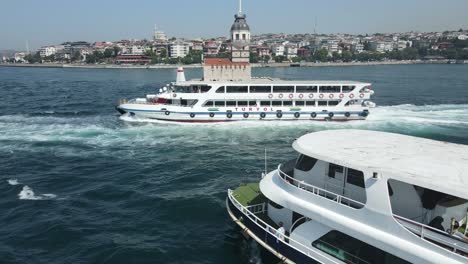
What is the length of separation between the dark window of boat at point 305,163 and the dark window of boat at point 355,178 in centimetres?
148

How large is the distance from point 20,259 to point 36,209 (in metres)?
5.20

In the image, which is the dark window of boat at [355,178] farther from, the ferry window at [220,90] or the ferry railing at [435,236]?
the ferry window at [220,90]

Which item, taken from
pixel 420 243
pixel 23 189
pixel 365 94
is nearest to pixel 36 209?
pixel 23 189

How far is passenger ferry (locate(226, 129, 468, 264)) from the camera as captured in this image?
34.4 ft

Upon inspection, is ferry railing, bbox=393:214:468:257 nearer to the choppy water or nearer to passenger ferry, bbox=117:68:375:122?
the choppy water

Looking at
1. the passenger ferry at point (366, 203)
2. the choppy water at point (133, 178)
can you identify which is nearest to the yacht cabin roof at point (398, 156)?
the passenger ferry at point (366, 203)

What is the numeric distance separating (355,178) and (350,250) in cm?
237

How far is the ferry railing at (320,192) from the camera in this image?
39.8ft

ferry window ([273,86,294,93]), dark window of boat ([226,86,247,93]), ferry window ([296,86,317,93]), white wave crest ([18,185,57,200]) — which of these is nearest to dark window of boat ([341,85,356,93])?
ferry window ([296,86,317,93])

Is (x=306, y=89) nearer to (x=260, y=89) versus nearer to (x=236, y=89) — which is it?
(x=260, y=89)

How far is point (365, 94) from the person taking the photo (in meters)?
43.9

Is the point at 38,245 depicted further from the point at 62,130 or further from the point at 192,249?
the point at 62,130

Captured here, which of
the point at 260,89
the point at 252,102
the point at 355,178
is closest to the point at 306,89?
the point at 260,89

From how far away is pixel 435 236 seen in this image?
34.0 feet
